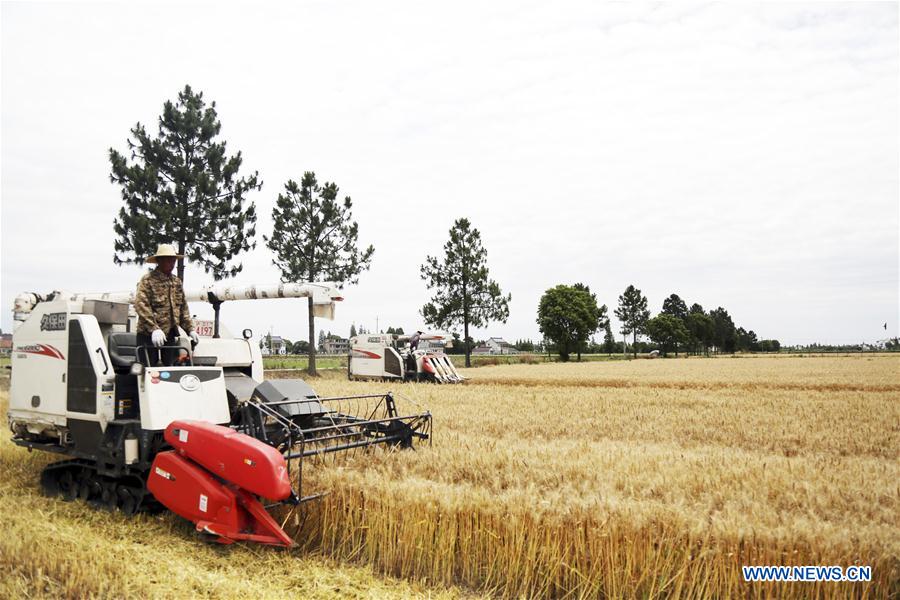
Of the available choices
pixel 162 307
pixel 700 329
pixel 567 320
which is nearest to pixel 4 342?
pixel 162 307

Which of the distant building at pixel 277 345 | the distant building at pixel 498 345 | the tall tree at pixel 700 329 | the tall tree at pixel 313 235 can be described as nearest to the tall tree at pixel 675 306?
the tall tree at pixel 700 329

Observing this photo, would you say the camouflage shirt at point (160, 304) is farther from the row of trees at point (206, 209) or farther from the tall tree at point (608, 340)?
the tall tree at point (608, 340)

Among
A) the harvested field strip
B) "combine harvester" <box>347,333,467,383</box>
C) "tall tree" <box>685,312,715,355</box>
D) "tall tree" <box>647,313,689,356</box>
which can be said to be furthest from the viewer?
"tall tree" <box>685,312,715,355</box>

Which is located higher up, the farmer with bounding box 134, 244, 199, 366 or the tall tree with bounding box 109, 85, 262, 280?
the tall tree with bounding box 109, 85, 262, 280

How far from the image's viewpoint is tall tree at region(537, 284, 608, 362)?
6825 centimetres

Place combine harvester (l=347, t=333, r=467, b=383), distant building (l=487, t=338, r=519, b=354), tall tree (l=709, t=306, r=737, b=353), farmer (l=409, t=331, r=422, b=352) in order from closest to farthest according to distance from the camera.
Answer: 1. combine harvester (l=347, t=333, r=467, b=383)
2. farmer (l=409, t=331, r=422, b=352)
3. tall tree (l=709, t=306, r=737, b=353)
4. distant building (l=487, t=338, r=519, b=354)

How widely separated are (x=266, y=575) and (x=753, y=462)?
5.58 metres

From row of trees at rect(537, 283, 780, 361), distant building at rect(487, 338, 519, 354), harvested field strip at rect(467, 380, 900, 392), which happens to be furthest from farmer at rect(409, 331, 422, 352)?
distant building at rect(487, 338, 519, 354)

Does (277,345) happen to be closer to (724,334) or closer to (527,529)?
(724,334)

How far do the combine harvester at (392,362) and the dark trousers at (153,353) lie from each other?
18354mm

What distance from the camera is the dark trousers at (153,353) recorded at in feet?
23.7

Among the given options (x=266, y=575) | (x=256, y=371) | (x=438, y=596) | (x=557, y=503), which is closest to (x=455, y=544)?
(x=438, y=596)

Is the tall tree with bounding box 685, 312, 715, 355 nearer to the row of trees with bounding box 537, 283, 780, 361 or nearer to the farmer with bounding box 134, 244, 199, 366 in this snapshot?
the row of trees with bounding box 537, 283, 780, 361

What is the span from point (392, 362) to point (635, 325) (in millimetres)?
76852
